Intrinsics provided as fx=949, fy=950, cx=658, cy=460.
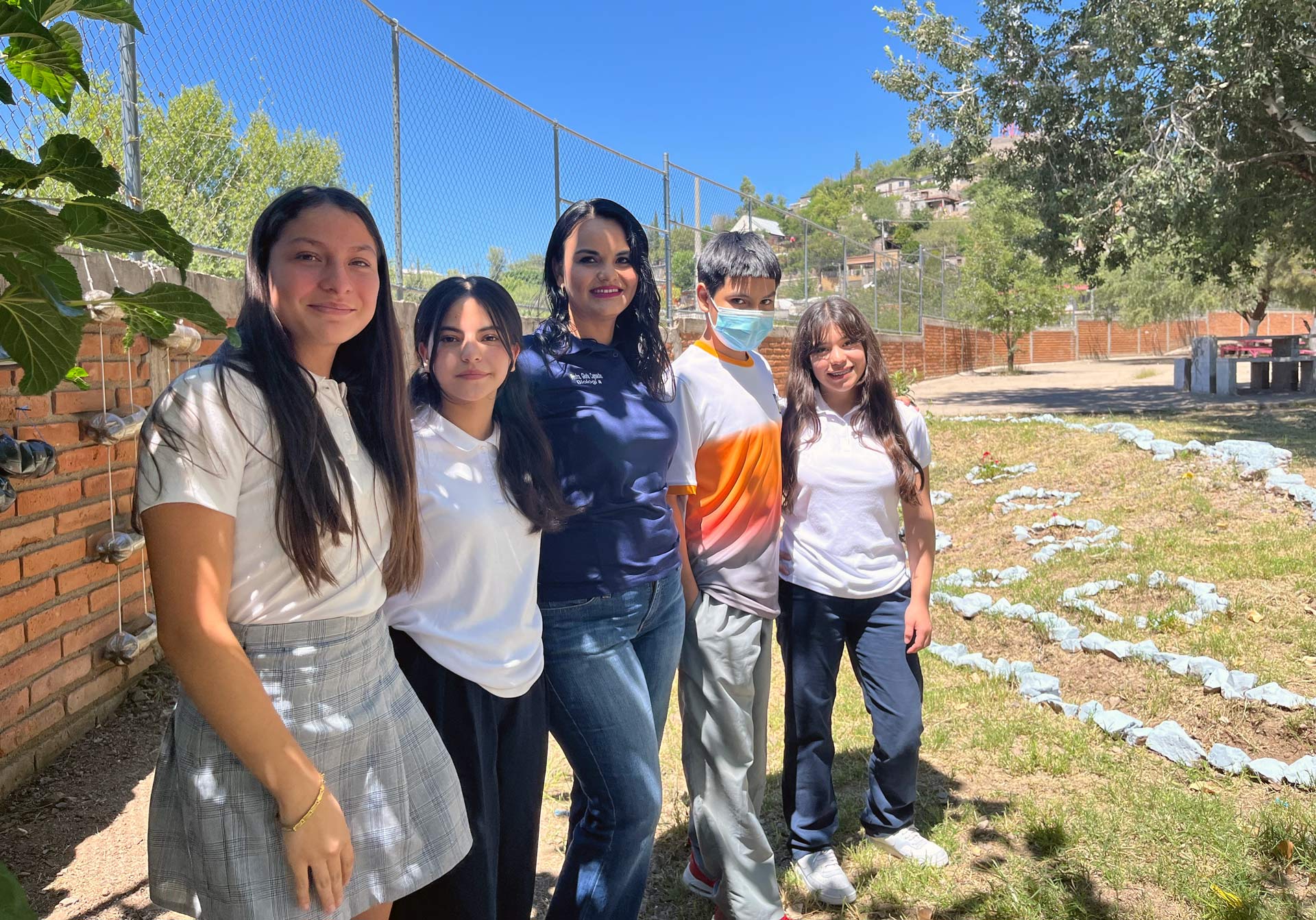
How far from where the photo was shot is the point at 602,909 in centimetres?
214

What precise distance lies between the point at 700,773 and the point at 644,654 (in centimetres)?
55

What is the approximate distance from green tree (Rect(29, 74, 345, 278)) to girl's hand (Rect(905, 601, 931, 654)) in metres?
3.38

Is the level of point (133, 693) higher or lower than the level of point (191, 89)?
lower

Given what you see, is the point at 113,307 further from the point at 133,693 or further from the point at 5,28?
the point at 133,693

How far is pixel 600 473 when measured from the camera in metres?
2.23

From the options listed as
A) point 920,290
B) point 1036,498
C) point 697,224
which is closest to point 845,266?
point 920,290

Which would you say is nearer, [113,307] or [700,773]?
[113,307]

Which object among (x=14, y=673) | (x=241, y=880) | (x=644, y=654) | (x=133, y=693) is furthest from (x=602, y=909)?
(x=133, y=693)

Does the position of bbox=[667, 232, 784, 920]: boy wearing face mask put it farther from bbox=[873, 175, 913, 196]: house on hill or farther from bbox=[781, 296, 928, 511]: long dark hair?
bbox=[873, 175, 913, 196]: house on hill

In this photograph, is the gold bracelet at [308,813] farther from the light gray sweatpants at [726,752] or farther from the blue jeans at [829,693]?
the blue jeans at [829,693]

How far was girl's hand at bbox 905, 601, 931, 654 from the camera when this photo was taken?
3.07 meters

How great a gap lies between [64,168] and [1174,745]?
419 cm

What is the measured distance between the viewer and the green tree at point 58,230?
1.01m

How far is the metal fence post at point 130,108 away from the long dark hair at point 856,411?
2893 mm
